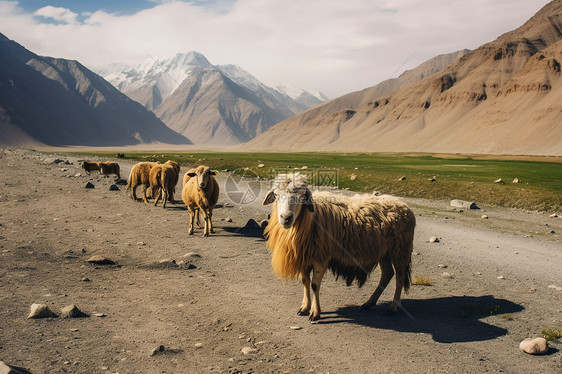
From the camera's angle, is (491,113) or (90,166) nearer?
(90,166)

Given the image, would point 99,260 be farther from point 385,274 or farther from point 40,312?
point 385,274

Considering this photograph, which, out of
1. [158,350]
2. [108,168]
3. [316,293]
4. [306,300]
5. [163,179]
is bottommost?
[158,350]

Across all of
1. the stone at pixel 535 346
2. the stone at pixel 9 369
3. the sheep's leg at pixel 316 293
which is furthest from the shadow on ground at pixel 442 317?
the stone at pixel 9 369

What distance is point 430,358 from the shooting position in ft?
19.4

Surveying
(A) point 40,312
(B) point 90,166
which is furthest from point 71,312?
(B) point 90,166

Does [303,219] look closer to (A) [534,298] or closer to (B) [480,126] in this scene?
(A) [534,298]

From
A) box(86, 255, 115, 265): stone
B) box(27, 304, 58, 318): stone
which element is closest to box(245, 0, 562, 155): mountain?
box(86, 255, 115, 265): stone

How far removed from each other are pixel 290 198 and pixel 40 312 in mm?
4872

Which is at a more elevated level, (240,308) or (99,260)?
(99,260)

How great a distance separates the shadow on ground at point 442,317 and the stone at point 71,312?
444cm

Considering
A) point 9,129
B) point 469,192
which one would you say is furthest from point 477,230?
point 9,129

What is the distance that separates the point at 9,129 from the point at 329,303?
794 ft

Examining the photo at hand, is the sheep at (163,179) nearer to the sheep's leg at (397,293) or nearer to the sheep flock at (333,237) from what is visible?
the sheep flock at (333,237)

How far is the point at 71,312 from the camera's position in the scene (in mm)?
6836
